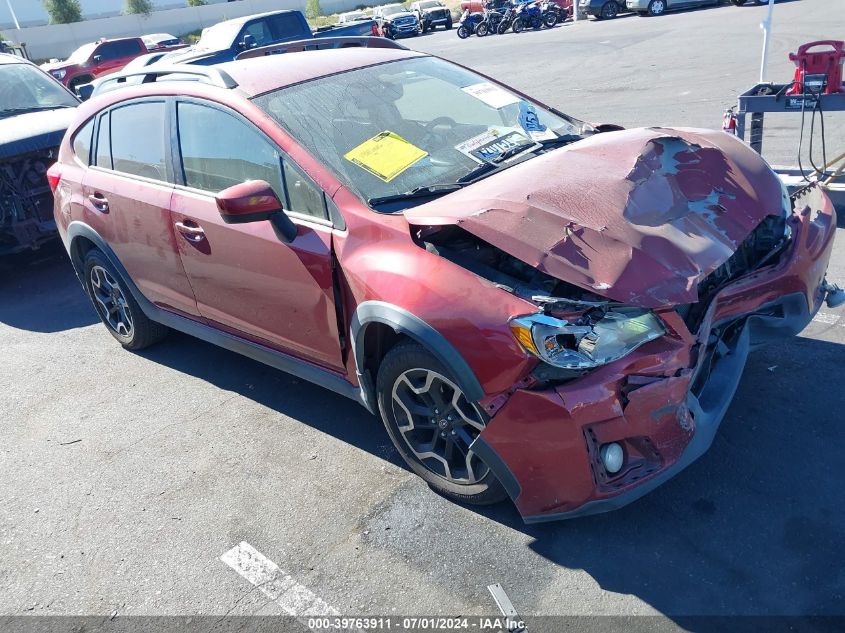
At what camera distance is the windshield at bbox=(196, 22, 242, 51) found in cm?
1379

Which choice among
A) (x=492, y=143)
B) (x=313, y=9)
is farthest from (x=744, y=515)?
(x=313, y=9)

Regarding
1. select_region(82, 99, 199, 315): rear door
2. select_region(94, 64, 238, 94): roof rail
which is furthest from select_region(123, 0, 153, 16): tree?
select_region(82, 99, 199, 315): rear door

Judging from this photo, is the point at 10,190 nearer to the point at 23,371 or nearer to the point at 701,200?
the point at 23,371

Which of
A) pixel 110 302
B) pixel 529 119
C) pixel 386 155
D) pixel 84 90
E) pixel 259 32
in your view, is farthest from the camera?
pixel 259 32

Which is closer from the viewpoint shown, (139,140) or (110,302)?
(139,140)

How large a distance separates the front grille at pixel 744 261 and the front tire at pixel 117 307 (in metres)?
3.59

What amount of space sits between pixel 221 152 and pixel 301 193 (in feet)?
2.21

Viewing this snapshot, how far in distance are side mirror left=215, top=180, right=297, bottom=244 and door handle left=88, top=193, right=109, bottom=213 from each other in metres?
1.76

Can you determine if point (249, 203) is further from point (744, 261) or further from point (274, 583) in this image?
point (744, 261)

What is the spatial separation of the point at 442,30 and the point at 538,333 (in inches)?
1430

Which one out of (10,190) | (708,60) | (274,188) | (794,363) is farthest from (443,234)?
(708,60)

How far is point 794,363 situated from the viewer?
12.8 feet

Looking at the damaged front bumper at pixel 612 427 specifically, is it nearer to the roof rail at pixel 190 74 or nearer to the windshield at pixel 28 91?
the roof rail at pixel 190 74

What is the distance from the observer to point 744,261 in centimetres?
324
